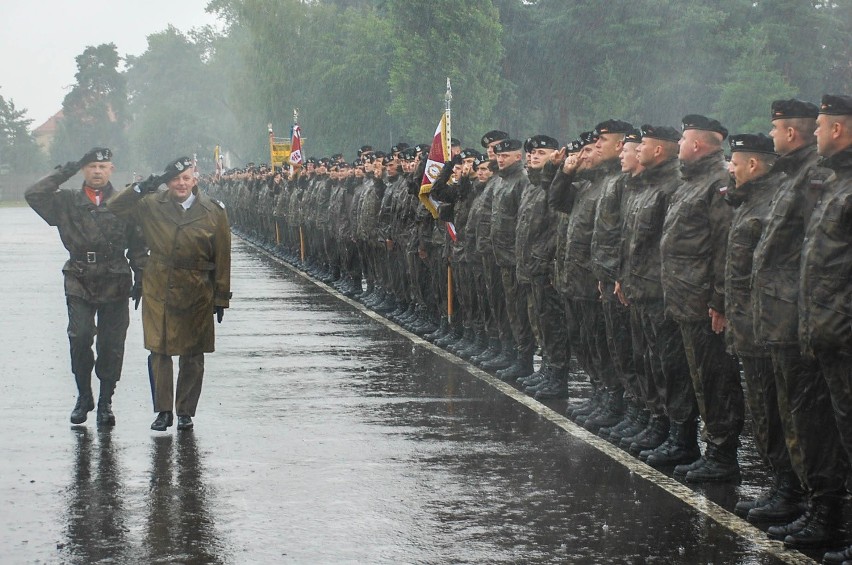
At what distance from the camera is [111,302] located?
1019 cm

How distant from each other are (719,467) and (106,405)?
432cm

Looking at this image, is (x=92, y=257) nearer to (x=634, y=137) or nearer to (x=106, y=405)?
(x=106, y=405)

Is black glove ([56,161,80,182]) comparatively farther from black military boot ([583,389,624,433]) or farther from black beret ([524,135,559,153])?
black military boot ([583,389,624,433])

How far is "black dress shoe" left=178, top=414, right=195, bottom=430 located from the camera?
388 inches

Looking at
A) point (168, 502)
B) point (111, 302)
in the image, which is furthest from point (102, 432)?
point (168, 502)

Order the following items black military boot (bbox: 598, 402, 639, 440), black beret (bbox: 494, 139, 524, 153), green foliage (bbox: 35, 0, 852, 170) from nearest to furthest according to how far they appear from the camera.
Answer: black military boot (bbox: 598, 402, 639, 440), black beret (bbox: 494, 139, 524, 153), green foliage (bbox: 35, 0, 852, 170)

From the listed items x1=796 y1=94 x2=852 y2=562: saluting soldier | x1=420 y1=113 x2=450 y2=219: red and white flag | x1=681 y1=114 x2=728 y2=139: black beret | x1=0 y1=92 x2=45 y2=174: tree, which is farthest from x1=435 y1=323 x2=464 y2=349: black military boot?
x1=0 y1=92 x2=45 y2=174: tree

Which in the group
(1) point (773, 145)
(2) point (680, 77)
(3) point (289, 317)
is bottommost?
(3) point (289, 317)

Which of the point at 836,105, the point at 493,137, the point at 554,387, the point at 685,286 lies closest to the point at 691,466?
the point at 685,286

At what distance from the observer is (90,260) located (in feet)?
33.2

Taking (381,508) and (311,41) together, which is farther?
(311,41)

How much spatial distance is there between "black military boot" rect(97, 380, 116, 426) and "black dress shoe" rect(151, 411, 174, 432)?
0.38 metres

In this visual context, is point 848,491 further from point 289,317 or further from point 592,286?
point 289,317

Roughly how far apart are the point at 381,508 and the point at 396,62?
61.6 metres
